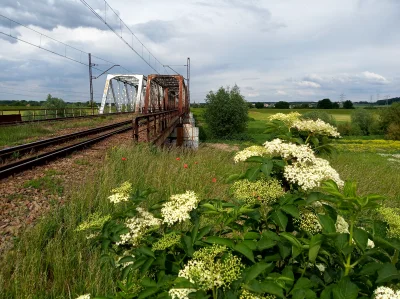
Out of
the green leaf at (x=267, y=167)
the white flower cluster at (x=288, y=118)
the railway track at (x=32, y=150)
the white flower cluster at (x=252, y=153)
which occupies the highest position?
the white flower cluster at (x=288, y=118)

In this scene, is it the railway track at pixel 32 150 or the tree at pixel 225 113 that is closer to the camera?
the railway track at pixel 32 150

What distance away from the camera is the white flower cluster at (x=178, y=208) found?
5.24 feet

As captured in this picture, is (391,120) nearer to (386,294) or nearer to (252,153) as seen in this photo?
(252,153)

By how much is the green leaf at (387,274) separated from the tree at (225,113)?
1784 inches

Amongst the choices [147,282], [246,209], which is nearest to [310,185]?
[246,209]

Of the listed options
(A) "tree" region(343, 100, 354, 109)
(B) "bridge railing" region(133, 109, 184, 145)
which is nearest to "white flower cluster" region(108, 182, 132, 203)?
(B) "bridge railing" region(133, 109, 184, 145)

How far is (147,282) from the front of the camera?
55.8 inches

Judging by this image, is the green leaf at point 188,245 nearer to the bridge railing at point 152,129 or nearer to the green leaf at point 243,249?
the green leaf at point 243,249

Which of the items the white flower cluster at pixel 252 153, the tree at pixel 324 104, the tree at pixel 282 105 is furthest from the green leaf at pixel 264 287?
the tree at pixel 324 104

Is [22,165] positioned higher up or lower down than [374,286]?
lower down

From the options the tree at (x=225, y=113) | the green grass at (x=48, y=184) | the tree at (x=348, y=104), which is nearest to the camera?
the green grass at (x=48, y=184)

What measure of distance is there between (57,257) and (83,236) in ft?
1.62

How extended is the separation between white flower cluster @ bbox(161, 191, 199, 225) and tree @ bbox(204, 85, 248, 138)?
44.9 m

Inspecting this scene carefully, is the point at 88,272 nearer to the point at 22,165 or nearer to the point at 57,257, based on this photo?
the point at 57,257
